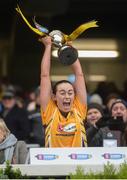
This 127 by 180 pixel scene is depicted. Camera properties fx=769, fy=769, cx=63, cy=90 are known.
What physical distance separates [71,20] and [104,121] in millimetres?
12074

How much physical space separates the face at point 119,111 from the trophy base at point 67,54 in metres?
2.11

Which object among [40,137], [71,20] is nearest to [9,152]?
[40,137]

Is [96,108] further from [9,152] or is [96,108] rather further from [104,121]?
[9,152]

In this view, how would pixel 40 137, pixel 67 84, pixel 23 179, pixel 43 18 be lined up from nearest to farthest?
pixel 23 179
pixel 67 84
pixel 40 137
pixel 43 18

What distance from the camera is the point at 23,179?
261 inches

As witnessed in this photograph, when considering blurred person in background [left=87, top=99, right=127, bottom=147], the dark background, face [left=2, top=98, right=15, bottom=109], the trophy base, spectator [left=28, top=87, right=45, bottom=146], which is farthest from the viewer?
the dark background

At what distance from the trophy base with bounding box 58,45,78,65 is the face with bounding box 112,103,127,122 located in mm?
2106

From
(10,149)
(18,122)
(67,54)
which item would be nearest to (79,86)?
(67,54)

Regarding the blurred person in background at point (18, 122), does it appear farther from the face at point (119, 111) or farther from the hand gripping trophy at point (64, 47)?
the hand gripping trophy at point (64, 47)

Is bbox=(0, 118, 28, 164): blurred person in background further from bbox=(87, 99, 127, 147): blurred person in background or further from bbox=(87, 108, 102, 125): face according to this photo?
bbox=(87, 108, 102, 125): face

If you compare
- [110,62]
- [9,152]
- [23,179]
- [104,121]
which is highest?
[110,62]

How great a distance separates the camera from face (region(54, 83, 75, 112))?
8.09 metres

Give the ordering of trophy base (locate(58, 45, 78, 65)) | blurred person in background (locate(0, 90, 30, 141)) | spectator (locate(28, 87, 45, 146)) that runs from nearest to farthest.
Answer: trophy base (locate(58, 45, 78, 65)) < spectator (locate(28, 87, 45, 146)) < blurred person in background (locate(0, 90, 30, 141))

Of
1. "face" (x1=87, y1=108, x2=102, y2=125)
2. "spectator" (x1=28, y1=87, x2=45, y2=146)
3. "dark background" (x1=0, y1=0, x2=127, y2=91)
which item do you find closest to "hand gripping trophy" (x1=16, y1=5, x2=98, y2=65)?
"face" (x1=87, y1=108, x2=102, y2=125)
